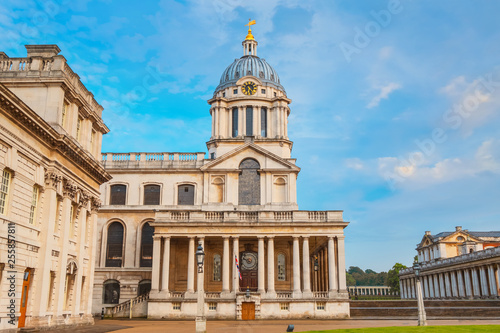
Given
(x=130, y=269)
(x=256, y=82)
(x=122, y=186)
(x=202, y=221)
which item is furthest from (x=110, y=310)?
(x=256, y=82)

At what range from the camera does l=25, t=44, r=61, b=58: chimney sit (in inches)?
1252

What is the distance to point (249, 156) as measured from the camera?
5409 cm

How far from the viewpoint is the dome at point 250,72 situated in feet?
206

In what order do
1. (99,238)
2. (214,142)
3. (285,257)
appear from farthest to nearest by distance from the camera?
(214,142), (99,238), (285,257)

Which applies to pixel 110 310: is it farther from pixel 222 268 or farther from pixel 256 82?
pixel 256 82

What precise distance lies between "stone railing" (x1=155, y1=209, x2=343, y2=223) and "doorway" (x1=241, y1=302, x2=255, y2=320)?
24.4 feet

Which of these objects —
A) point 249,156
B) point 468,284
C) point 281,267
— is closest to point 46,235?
point 281,267

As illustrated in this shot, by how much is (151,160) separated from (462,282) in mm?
51612

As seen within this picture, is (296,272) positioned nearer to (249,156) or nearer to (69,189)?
(249,156)

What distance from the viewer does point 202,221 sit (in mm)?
44719

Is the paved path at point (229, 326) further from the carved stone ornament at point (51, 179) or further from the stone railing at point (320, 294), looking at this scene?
the carved stone ornament at point (51, 179)

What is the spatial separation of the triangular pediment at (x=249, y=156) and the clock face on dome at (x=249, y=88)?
9.41m

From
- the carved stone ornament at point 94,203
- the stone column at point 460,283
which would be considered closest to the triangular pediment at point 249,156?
the carved stone ornament at point 94,203

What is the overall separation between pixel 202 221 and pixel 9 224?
21.7m
